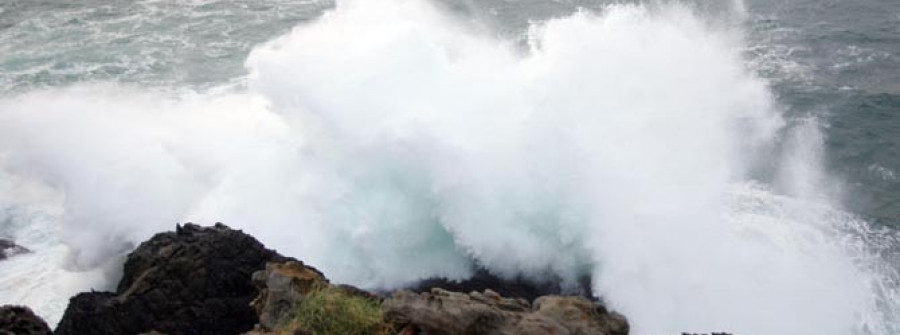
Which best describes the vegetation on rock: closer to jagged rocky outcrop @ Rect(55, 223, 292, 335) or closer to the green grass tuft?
the green grass tuft

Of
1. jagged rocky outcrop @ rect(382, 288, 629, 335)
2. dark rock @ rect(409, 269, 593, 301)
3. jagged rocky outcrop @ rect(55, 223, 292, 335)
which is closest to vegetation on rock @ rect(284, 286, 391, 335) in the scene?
jagged rocky outcrop @ rect(382, 288, 629, 335)

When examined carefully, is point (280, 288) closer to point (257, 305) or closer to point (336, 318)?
point (257, 305)

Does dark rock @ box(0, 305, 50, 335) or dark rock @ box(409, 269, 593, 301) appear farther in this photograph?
dark rock @ box(409, 269, 593, 301)

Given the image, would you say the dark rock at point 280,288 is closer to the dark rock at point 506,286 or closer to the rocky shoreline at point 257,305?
the rocky shoreline at point 257,305

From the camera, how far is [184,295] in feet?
48.9

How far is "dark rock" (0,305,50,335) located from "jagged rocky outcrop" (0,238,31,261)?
963cm

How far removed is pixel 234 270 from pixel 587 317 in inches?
269

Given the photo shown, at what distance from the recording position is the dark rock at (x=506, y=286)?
62.6 feet

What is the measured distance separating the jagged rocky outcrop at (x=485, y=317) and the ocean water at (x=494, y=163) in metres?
7.38

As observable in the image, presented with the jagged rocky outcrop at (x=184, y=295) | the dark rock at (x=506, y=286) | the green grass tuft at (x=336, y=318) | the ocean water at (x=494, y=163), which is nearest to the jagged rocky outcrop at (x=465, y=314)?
the green grass tuft at (x=336, y=318)

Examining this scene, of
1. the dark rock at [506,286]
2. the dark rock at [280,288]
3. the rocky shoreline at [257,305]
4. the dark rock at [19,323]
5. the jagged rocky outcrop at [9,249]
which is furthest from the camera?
the jagged rocky outcrop at [9,249]

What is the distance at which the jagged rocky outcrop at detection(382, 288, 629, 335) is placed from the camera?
1145cm

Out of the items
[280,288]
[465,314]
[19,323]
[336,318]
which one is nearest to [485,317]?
[465,314]

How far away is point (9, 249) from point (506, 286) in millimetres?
13311
